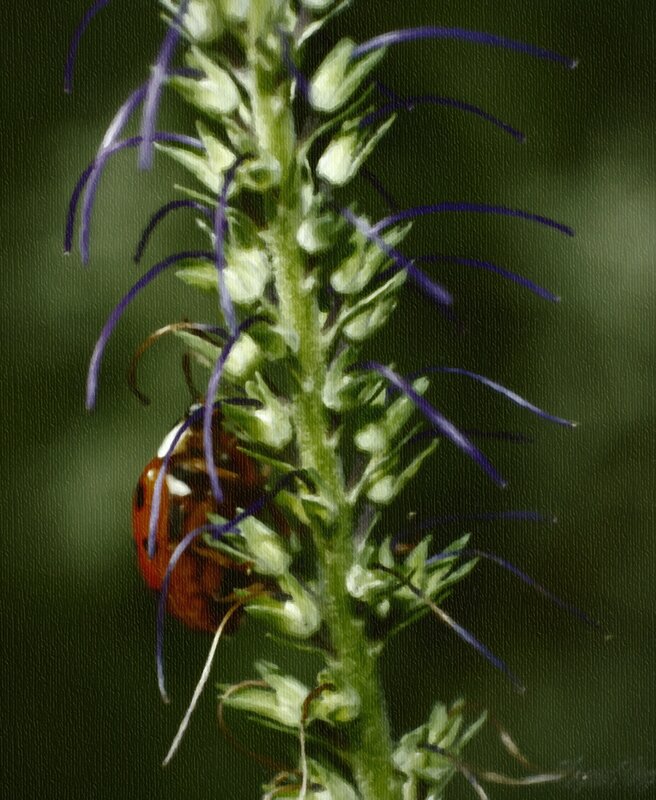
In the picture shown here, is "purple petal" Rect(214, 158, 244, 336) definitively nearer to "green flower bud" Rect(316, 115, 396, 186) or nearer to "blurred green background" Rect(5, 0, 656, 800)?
"green flower bud" Rect(316, 115, 396, 186)

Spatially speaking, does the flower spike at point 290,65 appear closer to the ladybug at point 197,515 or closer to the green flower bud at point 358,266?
the green flower bud at point 358,266

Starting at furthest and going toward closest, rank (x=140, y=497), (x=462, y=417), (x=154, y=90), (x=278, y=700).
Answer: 1. (x=462, y=417)
2. (x=140, y=497)
3. (x=278, y=700)
4. (x=154, y=90)

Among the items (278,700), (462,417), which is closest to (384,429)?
(278,700)

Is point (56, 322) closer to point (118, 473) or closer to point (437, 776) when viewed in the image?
point (118, 473)

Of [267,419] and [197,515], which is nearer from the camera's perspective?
[267,419]

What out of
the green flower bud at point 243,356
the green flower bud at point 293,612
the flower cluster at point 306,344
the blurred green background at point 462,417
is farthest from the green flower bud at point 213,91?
the blurred green background at point 462,417

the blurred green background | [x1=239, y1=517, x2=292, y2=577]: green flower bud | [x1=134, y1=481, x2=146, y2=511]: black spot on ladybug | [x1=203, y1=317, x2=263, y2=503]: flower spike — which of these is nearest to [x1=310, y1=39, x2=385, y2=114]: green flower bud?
[x1=203, y1=317, x2=263, y2=503]: flower spike

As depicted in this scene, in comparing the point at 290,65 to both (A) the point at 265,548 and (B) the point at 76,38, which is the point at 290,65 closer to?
(B) the point at 76,38


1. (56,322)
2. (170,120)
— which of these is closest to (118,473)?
(56,322)
